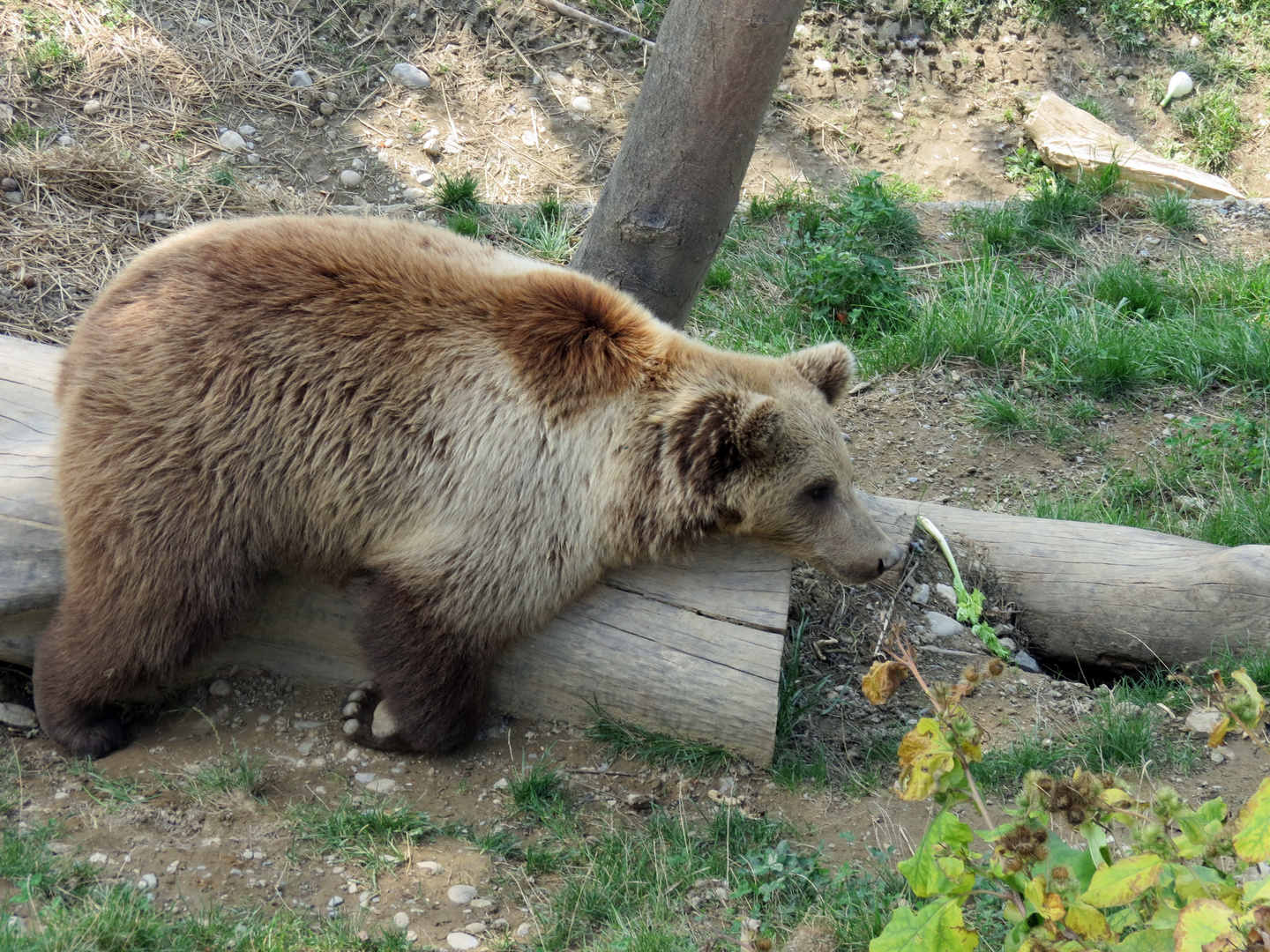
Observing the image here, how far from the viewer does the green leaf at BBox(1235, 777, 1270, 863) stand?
1.75 metres

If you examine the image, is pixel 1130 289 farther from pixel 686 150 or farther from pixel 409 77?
pixel 409 77

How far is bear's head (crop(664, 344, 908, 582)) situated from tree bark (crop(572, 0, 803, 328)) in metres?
1.11

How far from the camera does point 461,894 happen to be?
338 centimetres

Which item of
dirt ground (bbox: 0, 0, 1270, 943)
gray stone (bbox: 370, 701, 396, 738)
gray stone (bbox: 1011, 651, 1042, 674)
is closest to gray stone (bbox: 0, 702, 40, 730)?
dirt ground (bbox: 0, 0, 1270, 943)

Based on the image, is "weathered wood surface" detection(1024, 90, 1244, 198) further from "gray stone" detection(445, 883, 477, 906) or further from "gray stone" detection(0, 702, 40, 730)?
"gray stone" detection(0, 702, 40, 730)

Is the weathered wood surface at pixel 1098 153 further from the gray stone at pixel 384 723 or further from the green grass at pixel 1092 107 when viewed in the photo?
the gray stone at pixel 384 723

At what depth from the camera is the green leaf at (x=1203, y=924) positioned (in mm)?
1709

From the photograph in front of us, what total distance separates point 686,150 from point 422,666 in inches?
104

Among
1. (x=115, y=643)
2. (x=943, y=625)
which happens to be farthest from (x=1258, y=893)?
(x=115, y=643)

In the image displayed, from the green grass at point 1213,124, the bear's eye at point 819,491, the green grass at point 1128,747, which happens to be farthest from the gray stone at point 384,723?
the green grass at point 1213,124

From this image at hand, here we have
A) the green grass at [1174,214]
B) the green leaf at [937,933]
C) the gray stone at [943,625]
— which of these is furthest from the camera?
the green grass at [1174,214]

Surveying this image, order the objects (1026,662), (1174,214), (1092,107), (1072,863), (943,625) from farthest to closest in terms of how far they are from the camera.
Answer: (1092,107) < (1174,214) < (1026,662) < (943,625) < (1072,863)

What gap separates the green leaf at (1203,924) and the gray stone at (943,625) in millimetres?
2798

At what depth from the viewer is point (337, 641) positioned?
4164 mm
